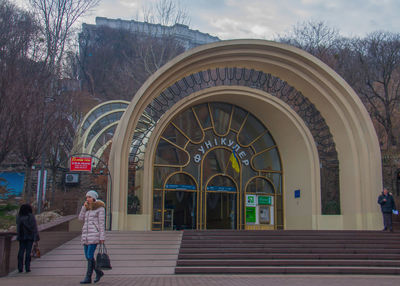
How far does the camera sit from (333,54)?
127 feet

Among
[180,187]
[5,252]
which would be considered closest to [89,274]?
[5,252]

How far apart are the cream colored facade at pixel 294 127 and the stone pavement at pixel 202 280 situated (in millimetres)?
7661

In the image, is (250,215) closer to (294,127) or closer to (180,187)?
(180,187)

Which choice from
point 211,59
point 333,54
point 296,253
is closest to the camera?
point 296,253

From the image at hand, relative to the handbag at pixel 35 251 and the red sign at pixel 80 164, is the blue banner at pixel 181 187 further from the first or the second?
the handbag at pixel 35 251

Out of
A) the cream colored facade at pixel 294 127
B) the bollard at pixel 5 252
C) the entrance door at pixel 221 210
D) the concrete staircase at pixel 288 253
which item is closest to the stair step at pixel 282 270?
the concrete staircase at pixel 288 253

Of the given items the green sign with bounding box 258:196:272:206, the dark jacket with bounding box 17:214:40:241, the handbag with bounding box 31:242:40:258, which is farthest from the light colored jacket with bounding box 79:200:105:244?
the green sign with bounding box 258:196:272:206

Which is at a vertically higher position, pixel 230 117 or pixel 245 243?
pixel 230 117

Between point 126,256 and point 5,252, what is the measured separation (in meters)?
3.27

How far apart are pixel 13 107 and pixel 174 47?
108ft

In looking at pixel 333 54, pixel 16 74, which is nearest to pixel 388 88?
pixel 333 54

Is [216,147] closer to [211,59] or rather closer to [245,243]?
[211,59]

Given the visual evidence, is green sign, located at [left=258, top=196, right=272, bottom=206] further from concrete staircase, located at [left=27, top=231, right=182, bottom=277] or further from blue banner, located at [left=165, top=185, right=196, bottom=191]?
concrete staircase, located at [left=27, top=231, right=182, bottom=277]

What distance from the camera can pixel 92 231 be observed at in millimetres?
7980
